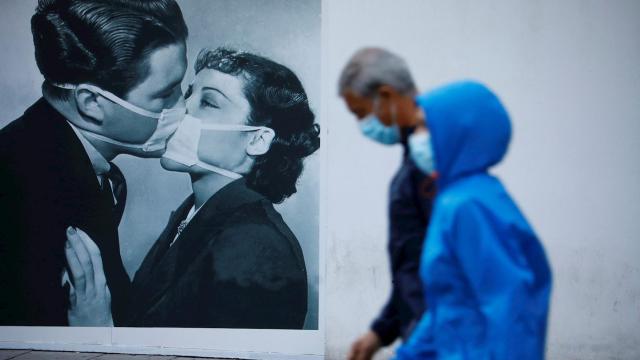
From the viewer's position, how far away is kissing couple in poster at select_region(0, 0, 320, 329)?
5.77m

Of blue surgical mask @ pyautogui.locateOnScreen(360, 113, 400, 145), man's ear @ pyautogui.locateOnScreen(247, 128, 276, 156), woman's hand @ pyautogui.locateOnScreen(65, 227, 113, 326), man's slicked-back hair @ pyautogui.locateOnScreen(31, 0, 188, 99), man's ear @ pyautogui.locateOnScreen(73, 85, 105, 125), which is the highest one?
man's slicked-back hair @ pyautogui.locateOnScreen(31, 0, 188, 99)

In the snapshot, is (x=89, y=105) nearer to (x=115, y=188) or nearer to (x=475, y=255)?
(x=115, y=188)

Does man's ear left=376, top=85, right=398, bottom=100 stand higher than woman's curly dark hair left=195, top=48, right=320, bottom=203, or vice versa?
man's ear left=376, top=85, right=398, bottom=100

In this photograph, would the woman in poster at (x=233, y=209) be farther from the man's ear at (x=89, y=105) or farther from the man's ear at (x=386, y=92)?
the man's ear at (x=386, y=92)

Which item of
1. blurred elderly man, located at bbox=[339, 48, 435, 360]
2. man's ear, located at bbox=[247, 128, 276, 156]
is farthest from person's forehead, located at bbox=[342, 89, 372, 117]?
man's ear, located at bbox=[247, 128, 276, 156]

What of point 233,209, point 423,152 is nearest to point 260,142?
point 233,209

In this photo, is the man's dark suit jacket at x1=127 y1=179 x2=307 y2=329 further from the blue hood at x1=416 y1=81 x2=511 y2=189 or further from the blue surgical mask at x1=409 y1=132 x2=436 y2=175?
the blue hood at x1=416 y1=81 x2=511 y2=189

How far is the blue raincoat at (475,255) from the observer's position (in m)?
1.71

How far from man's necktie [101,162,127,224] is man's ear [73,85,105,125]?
0.43 meters

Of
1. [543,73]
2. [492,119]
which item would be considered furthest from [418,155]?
[543,73]

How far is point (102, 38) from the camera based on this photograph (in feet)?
20.3

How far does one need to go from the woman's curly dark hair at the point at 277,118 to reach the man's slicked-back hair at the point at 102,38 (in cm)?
63

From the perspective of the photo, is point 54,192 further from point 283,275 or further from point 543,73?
A: point 543,73

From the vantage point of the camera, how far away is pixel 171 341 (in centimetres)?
588
